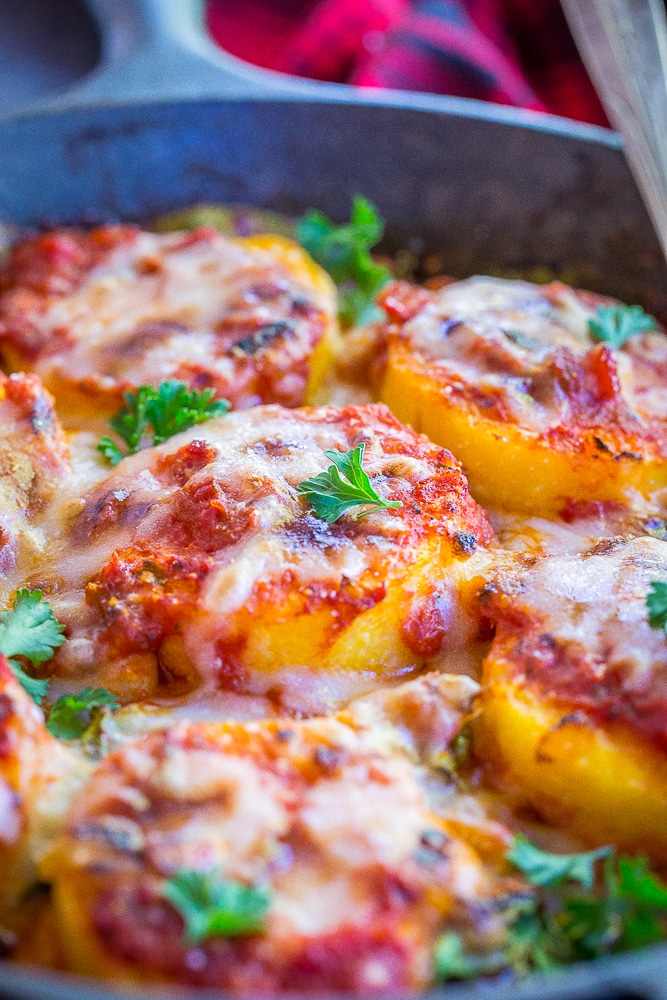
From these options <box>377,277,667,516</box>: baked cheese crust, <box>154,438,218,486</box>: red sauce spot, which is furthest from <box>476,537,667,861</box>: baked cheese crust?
<box>154,438,218,486</box>: red sauce spot

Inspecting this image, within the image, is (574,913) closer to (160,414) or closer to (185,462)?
(185,462)

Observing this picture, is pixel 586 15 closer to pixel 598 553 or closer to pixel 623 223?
pixel 623 223

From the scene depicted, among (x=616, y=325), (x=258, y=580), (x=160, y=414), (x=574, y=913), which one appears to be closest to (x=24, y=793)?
(x=258, y=580)

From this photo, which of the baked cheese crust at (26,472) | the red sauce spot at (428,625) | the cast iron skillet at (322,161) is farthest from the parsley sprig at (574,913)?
the cast iron skillet at (322,161)

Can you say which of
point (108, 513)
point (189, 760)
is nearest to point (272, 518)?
point (108, 513)

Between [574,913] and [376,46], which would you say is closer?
[574,913]

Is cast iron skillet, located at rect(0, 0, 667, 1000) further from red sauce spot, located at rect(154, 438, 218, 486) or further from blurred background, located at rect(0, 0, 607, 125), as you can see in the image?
red sauce spot, located at rect(154, 438, 218, 486)
